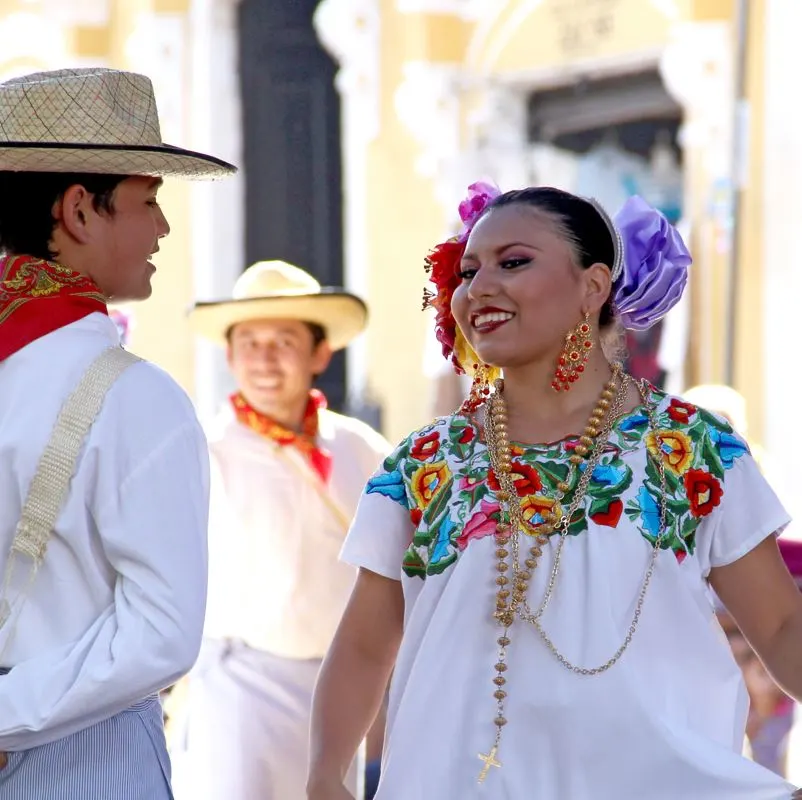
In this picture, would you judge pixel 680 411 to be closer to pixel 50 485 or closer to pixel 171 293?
pixel 50 485

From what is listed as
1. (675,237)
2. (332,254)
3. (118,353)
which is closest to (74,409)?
(118,353)

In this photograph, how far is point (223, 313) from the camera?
5934mm

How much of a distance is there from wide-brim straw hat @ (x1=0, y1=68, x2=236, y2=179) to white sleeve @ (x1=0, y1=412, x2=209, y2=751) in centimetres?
42

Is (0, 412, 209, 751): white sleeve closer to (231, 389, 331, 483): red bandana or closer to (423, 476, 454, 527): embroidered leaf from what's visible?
(423, 476, 454, 527): embroidered leaf

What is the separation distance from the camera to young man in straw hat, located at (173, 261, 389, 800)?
5.24 m

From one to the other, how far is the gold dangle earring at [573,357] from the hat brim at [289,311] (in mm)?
3011

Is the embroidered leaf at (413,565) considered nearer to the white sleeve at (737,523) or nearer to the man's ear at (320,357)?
the white sleeve at (737,523)

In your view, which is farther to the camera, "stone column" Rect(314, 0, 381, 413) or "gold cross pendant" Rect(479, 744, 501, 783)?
"stone column" Rect(314, 0, 381, 413)

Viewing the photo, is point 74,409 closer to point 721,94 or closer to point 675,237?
point 675,237

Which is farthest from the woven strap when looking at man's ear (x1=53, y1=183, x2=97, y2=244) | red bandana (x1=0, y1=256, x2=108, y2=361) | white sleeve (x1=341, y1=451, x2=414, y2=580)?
white sleeve (x1=341, y1=451, x2=414, y2=580)

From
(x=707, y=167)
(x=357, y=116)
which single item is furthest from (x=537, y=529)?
(x=357, y=116)

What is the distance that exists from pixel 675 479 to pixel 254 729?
2.69m

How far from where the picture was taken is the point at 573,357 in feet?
9.64

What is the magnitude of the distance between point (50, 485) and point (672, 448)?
106 cm
